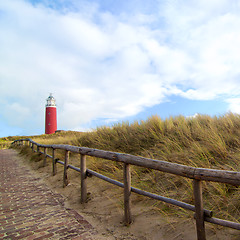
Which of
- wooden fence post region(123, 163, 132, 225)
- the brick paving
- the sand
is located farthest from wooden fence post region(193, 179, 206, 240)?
the brick paving

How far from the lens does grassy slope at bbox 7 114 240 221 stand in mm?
3412

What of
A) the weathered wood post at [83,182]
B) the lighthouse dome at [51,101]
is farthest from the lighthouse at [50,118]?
the weathered wood post at [83,182]

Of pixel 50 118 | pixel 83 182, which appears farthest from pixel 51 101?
pixel 83 182

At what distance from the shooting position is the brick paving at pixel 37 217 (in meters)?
3.21

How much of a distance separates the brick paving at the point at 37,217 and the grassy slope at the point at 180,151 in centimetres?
136

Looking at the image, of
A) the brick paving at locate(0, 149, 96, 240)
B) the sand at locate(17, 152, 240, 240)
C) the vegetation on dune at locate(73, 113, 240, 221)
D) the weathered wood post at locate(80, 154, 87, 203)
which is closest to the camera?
the sand at locate(17, 152, 240, 240)

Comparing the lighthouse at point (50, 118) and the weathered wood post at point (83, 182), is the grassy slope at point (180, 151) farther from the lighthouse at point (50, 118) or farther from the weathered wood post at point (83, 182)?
the lighthouse at point (50, 118)

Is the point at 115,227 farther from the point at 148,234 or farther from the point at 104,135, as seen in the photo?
the point at 104,135

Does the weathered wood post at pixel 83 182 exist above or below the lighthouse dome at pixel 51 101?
below

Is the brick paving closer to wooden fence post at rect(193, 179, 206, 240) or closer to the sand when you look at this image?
the sand

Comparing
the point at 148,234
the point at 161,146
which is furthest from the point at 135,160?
the point at 161,146

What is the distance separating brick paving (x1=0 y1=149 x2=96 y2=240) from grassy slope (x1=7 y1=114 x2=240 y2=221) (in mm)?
1363

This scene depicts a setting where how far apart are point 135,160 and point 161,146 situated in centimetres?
337

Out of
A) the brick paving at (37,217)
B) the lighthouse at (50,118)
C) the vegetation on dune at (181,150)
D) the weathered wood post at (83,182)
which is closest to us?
the brick paving at (37,217)
